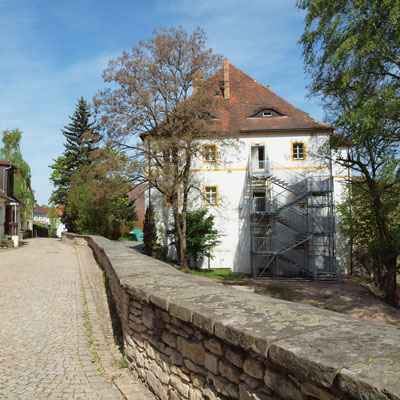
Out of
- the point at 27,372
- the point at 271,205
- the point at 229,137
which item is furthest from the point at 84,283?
the point at 271,205

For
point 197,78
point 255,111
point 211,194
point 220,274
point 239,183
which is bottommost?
point 220,274

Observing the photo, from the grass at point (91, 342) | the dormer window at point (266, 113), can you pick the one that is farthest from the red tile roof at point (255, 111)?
the grass at point (91, 342)

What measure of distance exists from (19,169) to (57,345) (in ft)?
121

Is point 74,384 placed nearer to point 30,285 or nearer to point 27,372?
point 27,372

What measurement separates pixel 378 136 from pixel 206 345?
10.9 metres

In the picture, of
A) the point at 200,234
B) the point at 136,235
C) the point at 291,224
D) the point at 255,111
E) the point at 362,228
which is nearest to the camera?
the point at 362,228

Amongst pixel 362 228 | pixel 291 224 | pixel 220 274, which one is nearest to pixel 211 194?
pixel 220 274

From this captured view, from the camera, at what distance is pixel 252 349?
243cm

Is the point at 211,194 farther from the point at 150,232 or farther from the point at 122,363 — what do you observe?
the point at 122,363

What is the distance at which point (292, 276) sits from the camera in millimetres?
25719

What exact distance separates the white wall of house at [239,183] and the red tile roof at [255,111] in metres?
0.68

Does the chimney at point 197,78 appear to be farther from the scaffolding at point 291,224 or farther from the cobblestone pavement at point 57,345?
the cobblestone pavement at point 57,345

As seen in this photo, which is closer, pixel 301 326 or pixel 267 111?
pixel 301 326

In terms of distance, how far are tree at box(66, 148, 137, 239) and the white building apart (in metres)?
5.82
